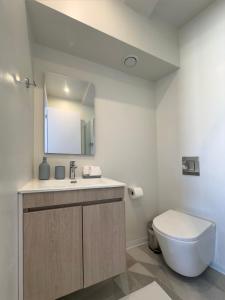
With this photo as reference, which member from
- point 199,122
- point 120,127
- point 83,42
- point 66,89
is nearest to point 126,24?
point 83,42

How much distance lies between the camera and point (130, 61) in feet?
6.10

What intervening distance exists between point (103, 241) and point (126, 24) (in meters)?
1.94

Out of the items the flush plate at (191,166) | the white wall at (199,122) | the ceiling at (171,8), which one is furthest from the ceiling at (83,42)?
the flush plate at (191,166)

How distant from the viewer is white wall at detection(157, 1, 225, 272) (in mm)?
1560

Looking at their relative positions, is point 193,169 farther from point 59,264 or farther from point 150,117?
point 59,264

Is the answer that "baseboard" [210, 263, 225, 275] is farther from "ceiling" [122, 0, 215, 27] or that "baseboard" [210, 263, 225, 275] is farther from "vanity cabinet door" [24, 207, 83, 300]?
"ceiling" [122, 0, 215, 27]

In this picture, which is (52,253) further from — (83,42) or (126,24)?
(126,24)

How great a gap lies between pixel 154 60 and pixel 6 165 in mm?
1803

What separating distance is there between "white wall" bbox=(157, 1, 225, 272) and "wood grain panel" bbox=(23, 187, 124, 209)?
951 millimetres

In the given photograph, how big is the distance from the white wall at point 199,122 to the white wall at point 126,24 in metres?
0.19

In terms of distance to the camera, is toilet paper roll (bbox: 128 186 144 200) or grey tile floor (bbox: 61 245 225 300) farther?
toilet paper roll (bbox: 128 186 144 200)

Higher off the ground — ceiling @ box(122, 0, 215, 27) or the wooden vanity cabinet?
ceiling @ box(122, 0, 215, 27)

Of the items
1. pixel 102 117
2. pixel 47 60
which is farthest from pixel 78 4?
pixel 102 117

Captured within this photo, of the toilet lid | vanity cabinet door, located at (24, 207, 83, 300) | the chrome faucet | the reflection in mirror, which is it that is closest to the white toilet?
the toilet lid
